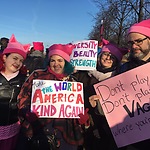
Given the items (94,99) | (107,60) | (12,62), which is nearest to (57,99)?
(94,99)

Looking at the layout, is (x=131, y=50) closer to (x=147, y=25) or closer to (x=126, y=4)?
(x=147, y=25)

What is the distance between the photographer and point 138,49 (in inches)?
101

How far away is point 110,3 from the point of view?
16.1 meters

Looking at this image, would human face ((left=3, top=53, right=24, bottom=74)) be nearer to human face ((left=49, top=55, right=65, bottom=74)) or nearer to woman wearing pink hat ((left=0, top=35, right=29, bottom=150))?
woman wearing pink hat ((left=0, top=35, right=29, bottom=150))

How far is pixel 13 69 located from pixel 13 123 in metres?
0.64

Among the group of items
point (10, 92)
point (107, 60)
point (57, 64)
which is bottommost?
point (10, 92)

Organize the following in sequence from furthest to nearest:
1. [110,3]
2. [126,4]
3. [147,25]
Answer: [110,3] < [126,4] < [147,25]

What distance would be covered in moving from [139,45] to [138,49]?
0.13 ft

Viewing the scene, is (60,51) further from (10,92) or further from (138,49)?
(138,49)

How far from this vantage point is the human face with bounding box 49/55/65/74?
3272 millimetres

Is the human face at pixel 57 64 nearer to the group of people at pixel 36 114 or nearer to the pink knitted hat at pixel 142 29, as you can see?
the group of people at pixel 36 114

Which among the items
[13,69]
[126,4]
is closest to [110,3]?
[126,4]

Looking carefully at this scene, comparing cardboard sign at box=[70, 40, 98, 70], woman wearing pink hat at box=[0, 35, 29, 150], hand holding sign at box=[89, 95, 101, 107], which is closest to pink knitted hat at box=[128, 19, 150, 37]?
hand holding sign at box=[89, 95, 101, 107]

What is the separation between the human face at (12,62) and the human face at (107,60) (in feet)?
3.59
